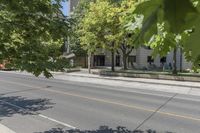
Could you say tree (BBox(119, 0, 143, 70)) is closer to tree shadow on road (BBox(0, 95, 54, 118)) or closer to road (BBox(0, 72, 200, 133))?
road (BBox(0, 72, 200, 133))

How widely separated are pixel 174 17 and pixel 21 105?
18163mm

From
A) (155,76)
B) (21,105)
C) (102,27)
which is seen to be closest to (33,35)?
(21,105)

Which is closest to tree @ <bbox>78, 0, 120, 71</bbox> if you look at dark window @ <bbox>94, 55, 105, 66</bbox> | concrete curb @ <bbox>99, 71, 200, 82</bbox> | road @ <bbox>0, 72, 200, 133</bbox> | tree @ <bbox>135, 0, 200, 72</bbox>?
concrete curb @ <bbox>99, 71, 200, 82</bbox>

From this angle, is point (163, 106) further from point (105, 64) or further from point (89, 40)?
point (105, 64)

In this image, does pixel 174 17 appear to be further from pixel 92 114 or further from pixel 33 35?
pixel 92 114

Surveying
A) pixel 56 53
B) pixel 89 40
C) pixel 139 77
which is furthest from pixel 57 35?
pixel 89 40

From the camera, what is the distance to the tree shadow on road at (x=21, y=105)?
16.2m

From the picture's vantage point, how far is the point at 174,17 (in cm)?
75

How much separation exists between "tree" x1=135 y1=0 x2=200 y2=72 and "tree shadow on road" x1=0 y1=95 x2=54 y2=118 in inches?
599

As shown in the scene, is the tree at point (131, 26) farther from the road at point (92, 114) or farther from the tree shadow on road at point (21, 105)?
the tree shadow on road at point (21, 105)

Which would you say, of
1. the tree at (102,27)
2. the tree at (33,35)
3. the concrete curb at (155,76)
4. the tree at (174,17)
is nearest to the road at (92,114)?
the tree at (33,35)

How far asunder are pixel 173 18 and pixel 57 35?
7.56 m

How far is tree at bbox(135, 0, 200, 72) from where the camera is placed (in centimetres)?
75

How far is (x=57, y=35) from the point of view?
8.20 m
